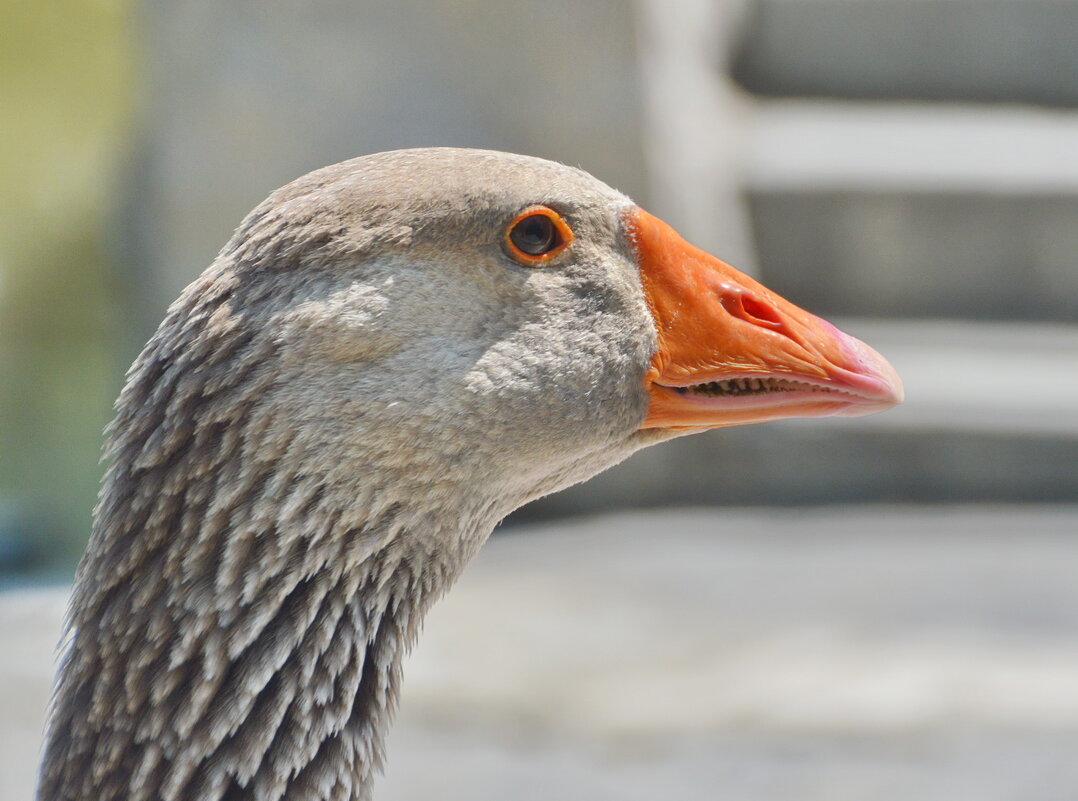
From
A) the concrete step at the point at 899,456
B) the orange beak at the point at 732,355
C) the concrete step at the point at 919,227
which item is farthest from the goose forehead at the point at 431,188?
the concrete step at the point at 919,227

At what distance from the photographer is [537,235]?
2199mm

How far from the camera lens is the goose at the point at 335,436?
198 centimetres

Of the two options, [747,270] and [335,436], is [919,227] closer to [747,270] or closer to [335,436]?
[747,270]

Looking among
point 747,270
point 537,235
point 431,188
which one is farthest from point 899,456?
point 431,188

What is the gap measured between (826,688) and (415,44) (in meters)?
3.99

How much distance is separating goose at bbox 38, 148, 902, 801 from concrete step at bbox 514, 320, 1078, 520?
504 centimetres

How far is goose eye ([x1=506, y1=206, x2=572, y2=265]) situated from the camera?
2.16 m

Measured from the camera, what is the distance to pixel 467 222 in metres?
2.11

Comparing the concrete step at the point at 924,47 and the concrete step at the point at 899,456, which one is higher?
the concrete step at the point at 924,47

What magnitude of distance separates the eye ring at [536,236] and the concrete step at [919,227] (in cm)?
592

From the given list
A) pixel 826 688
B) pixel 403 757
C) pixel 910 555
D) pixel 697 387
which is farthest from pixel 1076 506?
pixel 697 387


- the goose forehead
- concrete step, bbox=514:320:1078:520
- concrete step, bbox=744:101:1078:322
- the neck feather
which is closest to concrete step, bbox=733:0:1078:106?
concrete step, bbox=744:101:1078:322

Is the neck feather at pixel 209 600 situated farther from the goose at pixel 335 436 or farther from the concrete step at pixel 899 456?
the concrete step at pixel 899 456

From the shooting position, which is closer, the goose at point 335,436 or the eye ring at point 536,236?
the goose at point 335,436
